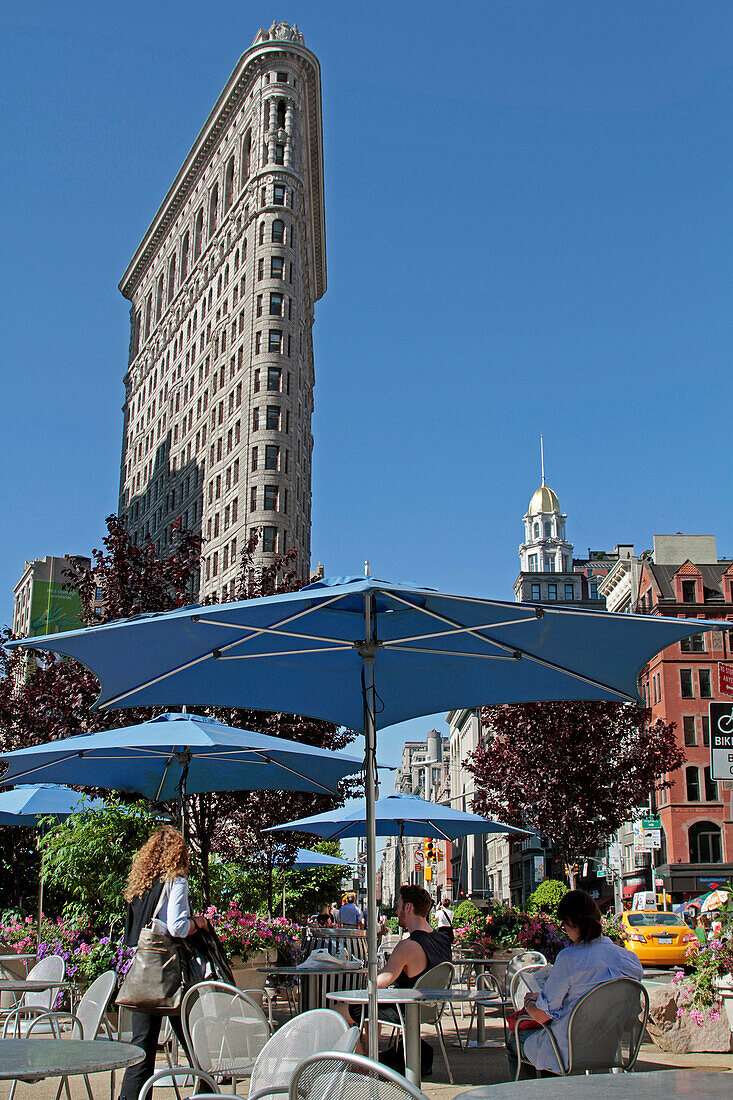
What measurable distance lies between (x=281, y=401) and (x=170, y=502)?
19.5 meters

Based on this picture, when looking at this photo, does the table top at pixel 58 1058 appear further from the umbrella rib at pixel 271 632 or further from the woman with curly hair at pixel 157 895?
the umbrella rib at pixel 271 632

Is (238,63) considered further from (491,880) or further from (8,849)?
(491,880)

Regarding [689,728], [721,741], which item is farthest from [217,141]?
[721,741]

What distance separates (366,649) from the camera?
6.61 m

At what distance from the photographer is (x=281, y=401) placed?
73000 millimetres

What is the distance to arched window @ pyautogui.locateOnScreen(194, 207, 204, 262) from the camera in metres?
92.4

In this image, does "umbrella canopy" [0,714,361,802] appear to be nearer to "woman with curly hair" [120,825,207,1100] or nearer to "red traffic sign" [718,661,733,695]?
"woman with curly hair" [120,825,207,1100]

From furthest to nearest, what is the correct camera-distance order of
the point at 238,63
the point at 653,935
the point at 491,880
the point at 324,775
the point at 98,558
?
the point at 491,880
the point at 238,63
the point at 653,935
the point at 98,558
the point at 324,775

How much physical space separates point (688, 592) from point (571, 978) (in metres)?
66.8

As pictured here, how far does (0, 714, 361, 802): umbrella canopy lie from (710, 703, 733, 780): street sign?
362 centimetres

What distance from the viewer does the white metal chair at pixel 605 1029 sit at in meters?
6.08

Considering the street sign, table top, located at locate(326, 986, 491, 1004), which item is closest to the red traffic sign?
the street sign

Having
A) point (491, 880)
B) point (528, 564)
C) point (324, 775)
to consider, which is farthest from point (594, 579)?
point (324, 775)

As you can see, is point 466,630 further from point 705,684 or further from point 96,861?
point 705,684
